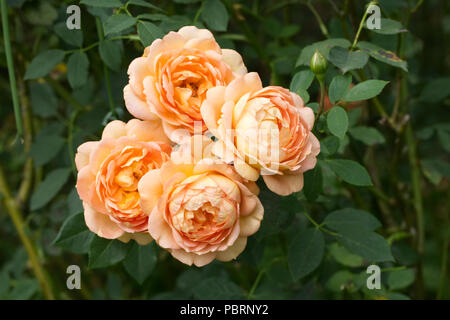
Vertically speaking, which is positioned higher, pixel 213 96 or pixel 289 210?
pixel 213 96

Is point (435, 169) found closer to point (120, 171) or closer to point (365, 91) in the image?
point (365, 91)

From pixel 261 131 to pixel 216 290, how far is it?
0.57 meters

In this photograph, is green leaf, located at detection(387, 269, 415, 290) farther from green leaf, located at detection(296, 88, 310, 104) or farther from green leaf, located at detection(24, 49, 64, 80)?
green leaf, located at detection(24, 49, 64, 80)

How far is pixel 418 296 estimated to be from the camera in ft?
4.48

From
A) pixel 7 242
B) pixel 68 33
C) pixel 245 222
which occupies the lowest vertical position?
pixel 7 242

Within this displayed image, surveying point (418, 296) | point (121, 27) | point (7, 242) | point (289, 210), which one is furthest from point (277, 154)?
point (7, 242)

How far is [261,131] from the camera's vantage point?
65cm

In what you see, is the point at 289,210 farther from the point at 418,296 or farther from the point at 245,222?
the point at 418,296

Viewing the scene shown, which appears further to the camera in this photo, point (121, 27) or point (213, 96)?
point (121, 27)

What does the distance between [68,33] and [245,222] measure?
61 cm

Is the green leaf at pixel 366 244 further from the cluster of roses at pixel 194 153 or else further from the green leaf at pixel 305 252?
the cluster of roses at pixel 194 153

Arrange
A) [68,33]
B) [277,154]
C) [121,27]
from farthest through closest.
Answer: [68,33]
[121,27]
[277,154]

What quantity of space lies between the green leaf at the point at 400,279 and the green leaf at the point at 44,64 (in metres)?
0.90

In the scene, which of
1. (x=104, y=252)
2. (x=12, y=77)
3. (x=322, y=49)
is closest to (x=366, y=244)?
(x=322, y=49)
